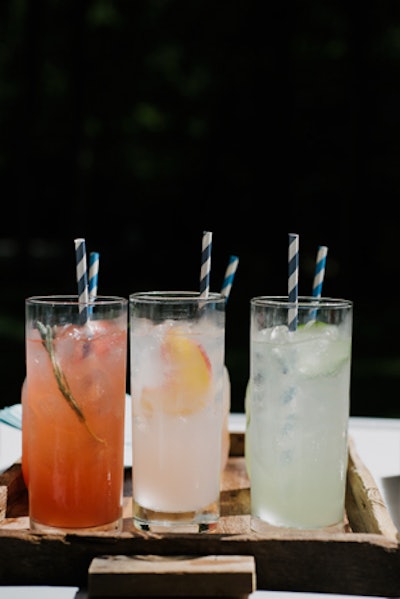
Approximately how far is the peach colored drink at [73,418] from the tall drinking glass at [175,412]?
0.04 metres

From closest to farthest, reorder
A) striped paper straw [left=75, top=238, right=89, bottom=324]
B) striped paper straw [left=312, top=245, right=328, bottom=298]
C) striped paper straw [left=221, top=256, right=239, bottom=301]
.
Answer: striped paper straw [left=75, top=238, right=89, bottom=324], striped paper straw [left=312, top=245, right=328, bottom=298], striped paper straw [left=221, top=256, right=239, bottom=301]

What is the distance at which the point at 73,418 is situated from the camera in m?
1.23

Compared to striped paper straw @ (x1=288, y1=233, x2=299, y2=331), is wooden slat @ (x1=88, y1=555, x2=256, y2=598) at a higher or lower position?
lower

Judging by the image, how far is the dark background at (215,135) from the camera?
1066 cm

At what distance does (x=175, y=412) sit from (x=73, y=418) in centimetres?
14

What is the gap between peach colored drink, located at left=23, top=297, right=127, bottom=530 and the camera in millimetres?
1227

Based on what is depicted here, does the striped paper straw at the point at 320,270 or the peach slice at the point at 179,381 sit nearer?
the peach slice at the point at 179,381

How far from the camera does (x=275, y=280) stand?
466 inches

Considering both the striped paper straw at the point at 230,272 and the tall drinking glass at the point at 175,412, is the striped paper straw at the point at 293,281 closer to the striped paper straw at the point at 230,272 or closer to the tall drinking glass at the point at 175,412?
the tall drinking glass at the point at 175,412

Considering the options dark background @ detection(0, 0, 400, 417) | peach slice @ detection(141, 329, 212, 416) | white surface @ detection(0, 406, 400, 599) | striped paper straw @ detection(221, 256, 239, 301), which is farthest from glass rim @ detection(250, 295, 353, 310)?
dark background @ detection(0, 0, 400, 417)

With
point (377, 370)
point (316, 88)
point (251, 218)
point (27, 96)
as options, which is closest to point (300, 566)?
point (377, 370)

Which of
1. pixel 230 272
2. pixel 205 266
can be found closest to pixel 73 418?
pixel 205 266

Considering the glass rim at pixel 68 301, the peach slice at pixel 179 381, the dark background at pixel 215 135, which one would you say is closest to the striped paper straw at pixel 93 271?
the glass rim at pixel 68 301

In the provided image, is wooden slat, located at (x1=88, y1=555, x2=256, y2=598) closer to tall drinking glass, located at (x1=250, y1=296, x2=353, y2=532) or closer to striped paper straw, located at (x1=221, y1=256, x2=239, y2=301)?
tall drinking glass, located at (x1=250, y1=296, x2=353, y2=532)
